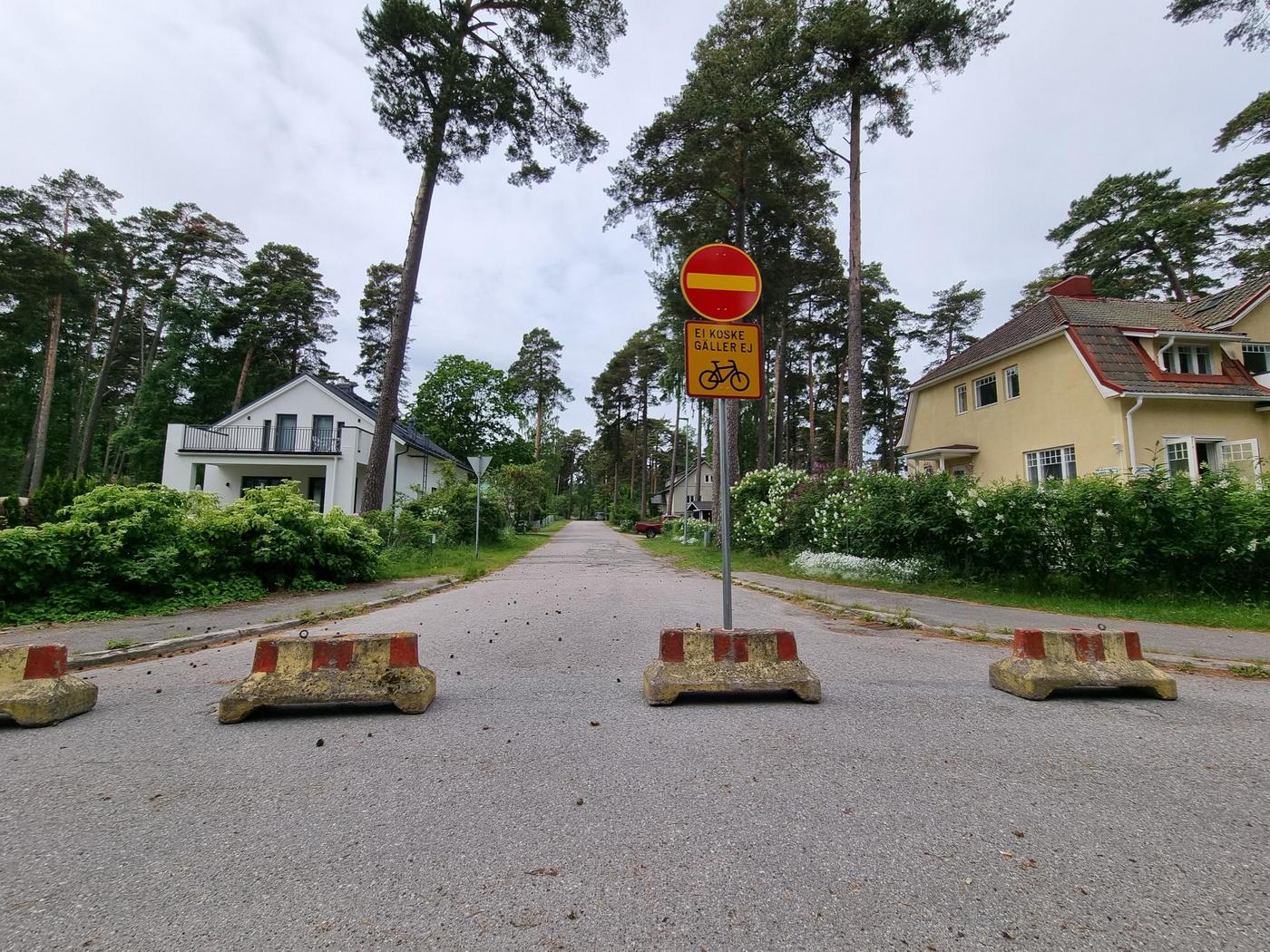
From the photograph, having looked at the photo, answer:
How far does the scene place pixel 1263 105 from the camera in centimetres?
2034

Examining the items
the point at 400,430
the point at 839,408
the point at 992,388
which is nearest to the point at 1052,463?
the point at 992,388

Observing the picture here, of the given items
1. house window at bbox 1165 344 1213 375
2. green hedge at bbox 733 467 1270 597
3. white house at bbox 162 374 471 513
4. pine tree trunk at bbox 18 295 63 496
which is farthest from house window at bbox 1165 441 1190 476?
→ pine tree trunk at bbox 18 295 63 496

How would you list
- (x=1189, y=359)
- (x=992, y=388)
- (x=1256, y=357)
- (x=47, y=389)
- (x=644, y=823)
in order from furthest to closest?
(x=47, y=389), (x=992, y=388), (x=1256, y=357), (x=1189, y=359), (x=644, y=823)

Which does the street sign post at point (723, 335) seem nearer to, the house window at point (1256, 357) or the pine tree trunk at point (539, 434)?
the house window at point (1256, 357)

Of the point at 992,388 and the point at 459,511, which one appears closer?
the point at 992,388

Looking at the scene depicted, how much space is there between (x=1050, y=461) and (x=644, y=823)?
20511 mm

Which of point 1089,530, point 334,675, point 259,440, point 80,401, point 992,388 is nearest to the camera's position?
point 334,675

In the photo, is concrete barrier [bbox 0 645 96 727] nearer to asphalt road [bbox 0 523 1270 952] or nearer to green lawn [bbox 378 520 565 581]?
asphalt road [bbox 0 523 1270 952]

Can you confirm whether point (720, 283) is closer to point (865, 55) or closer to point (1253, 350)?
point (865, 55)

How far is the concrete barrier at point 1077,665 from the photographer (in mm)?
4445

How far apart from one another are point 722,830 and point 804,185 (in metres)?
24.0

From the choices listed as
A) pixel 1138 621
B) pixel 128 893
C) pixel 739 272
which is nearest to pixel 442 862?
pixel 128 893

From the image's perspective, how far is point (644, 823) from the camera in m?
2.62

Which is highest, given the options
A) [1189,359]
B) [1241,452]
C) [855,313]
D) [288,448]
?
[855,313]
